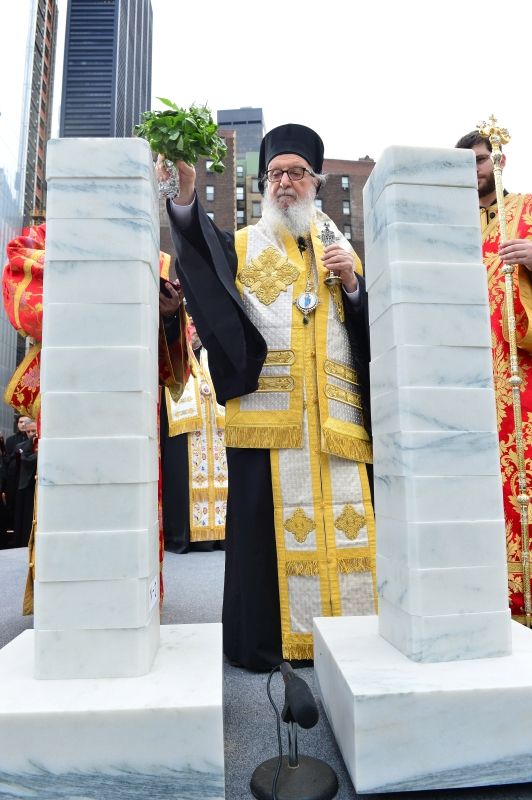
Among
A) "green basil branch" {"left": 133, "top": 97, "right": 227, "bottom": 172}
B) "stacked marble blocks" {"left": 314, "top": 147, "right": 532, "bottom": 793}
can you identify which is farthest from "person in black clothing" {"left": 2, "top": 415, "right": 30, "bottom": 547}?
"stacked marble blocks" {"left": 314, "top": 147, "right": 532, "bottom": 793}

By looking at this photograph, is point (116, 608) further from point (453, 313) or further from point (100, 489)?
point (453, 313)

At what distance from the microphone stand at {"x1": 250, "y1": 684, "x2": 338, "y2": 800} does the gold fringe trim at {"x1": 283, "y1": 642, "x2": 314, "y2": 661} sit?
922 mm

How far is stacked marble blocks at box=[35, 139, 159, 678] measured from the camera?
1.68 meters

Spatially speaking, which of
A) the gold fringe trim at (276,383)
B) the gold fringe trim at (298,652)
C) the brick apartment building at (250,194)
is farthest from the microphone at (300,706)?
the brick apartment building at (250,194)

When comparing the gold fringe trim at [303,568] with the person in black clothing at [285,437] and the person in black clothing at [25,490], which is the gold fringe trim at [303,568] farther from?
the person in black clothing at [25,490]

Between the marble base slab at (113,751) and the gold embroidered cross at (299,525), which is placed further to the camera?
the gold embroidered cross at (299,525)

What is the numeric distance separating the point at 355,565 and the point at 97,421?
144cm

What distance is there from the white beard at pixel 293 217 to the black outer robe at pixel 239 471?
1.24 feet

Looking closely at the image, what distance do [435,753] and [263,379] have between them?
1.62 m

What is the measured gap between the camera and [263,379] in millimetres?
2760

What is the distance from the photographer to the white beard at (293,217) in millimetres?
3002

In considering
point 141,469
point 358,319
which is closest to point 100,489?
point 141,469

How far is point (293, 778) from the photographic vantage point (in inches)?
60.8

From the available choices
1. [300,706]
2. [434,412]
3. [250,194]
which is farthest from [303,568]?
[250,194]
